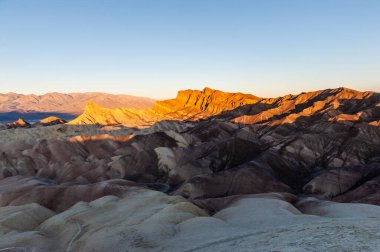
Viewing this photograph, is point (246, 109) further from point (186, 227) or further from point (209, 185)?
point (186, 227)

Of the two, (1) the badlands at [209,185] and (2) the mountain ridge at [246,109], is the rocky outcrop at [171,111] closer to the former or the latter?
(2) the mountain ridge at [246,109]

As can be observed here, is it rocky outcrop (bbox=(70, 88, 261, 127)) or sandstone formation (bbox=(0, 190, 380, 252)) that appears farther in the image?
rocky outcrop (bbox=(70, 88, 261, 127))

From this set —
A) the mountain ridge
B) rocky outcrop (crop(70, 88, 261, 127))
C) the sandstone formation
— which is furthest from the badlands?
rocky outcrop (crop(70, 88, 261, 127))

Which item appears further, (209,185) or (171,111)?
(171,111)

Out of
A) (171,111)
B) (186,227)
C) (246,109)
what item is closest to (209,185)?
(186,227)

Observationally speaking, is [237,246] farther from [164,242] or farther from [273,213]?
[273,213]

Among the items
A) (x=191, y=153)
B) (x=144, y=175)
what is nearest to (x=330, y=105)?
(x=191, y=153)

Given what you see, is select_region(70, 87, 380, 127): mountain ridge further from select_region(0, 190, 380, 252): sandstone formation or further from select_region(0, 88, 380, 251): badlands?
select_region(0, 190, 380, 252): sandstone formation

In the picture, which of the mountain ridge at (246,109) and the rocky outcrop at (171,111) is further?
the rocky outcrop at (171,111)

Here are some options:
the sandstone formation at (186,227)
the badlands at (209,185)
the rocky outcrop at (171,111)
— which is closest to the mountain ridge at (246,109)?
the rocky outcrop at (171,111)
